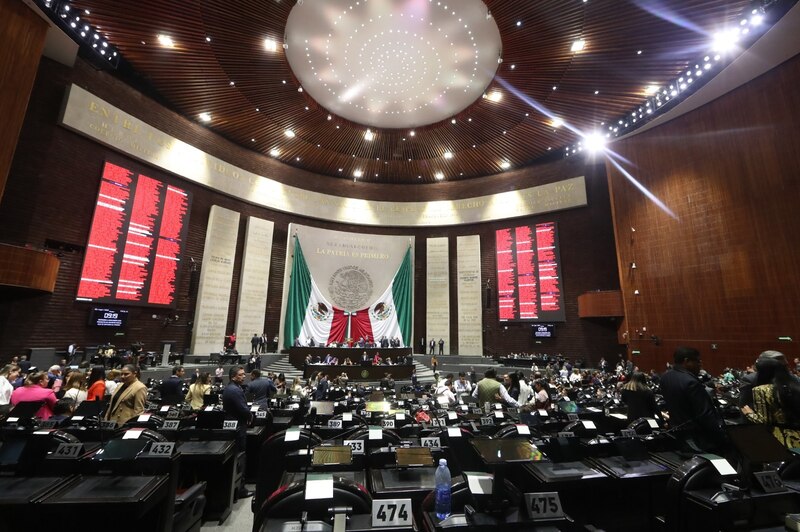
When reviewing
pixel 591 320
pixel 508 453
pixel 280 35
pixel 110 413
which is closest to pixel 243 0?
pixel 280 35

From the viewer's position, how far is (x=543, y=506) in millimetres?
1573

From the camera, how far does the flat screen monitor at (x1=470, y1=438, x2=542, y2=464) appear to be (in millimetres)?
1714

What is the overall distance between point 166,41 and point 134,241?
6.06 metres

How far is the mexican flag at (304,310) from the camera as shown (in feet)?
49.6

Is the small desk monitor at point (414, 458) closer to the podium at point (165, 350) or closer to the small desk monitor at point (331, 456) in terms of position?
the small desk monitor at point (331, 456)

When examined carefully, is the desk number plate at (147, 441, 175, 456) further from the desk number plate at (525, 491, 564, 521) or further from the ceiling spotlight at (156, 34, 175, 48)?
the ceiling spotlight at (156, 34, 175, 48)

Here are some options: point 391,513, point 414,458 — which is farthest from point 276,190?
point 391,513

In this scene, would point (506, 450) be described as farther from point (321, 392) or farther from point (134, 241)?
point (134, 241)

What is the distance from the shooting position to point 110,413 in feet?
12.6

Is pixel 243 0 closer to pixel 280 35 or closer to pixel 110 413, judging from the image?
pixel 280 35

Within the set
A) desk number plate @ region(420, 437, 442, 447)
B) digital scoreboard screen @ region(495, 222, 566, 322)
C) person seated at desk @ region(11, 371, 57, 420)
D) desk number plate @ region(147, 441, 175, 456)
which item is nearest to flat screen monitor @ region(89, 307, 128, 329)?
person seated at desk @ region(11, 371, 57, 420)

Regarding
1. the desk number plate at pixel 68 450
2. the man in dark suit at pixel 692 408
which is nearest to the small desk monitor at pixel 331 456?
the desk number plate at pixel 68 450

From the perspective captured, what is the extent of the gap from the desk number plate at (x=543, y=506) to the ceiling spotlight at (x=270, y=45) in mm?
12114

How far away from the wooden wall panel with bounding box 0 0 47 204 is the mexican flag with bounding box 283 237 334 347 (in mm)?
9239
